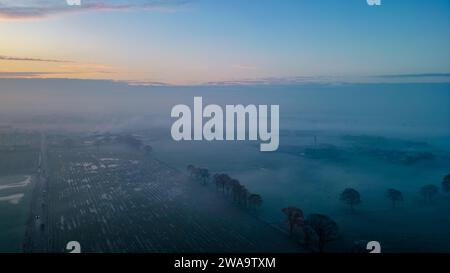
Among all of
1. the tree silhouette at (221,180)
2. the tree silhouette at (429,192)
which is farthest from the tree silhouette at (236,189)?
the tree silhouette at (429,192)

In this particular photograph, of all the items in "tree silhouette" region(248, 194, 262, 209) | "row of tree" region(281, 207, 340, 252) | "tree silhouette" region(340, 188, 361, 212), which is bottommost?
"row of tree" region(281, 207, 340, 252)

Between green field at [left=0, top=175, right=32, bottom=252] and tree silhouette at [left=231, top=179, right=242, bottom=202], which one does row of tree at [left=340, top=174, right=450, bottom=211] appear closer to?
tree silhouette at [left=231, top=179, right=242, bottom=202]

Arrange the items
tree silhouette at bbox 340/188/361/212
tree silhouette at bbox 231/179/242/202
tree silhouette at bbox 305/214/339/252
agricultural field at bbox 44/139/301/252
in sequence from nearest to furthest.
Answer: agricultural field at bbox 44/139/301/252
tree silhouette at bbox 305/214/339/252
tree silhouette at bbox 340/188/361/212
tree silhouette at bbox 231/179/242/202

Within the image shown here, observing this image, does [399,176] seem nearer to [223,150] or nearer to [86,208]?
[223,150]

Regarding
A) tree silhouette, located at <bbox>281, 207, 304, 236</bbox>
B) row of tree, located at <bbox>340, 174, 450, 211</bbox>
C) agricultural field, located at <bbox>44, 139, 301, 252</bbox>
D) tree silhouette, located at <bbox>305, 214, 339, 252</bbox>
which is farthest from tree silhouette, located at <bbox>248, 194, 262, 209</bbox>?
row of tree, located at <bbox>340, 174, 450, 211</bbox>

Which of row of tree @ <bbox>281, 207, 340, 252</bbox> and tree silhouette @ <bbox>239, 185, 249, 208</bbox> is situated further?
tree silhouette @ <bbox>239, 185, 249, 208</bbox>

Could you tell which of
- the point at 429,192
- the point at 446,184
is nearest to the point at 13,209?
the point at 429,192
